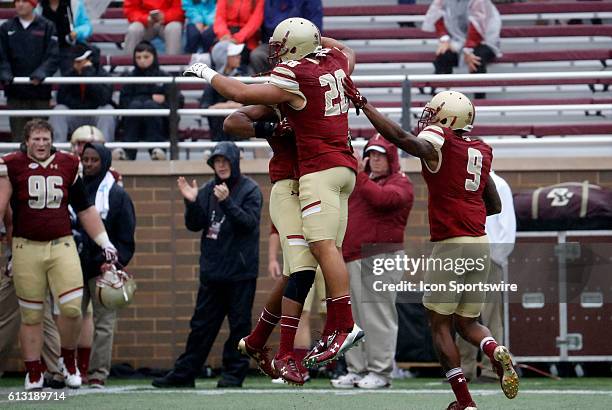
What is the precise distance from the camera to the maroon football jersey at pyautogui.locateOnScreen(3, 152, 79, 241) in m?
10.6

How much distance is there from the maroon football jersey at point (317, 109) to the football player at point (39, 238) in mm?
3241

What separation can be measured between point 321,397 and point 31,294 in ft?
8.15

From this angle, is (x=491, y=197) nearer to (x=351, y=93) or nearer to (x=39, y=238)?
(x=351, y=93)

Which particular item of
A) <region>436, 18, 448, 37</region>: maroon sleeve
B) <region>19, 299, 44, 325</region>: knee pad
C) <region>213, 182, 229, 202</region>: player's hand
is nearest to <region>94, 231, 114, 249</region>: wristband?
<region>19, 299, 44, 325</region>: knee pad

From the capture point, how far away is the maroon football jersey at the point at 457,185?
28.0ft

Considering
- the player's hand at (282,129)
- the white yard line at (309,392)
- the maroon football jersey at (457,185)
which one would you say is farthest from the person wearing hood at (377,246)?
the player's hand at (282,129)

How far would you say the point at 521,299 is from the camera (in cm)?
1234

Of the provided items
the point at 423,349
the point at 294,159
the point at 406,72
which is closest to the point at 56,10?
the point at 406,72

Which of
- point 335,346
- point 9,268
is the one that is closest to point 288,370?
point 335,346

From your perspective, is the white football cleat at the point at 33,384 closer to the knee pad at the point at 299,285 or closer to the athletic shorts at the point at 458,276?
the knee pad at the point at 299,285

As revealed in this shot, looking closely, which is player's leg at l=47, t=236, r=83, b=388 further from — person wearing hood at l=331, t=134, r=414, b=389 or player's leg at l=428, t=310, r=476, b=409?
player's leg at l=428, t=310, r=476, b=409

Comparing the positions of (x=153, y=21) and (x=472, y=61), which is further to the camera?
(x=153, y=21)

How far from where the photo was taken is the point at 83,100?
13414 millimetres

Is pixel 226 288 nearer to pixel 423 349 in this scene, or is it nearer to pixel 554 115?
pixel 423 349
